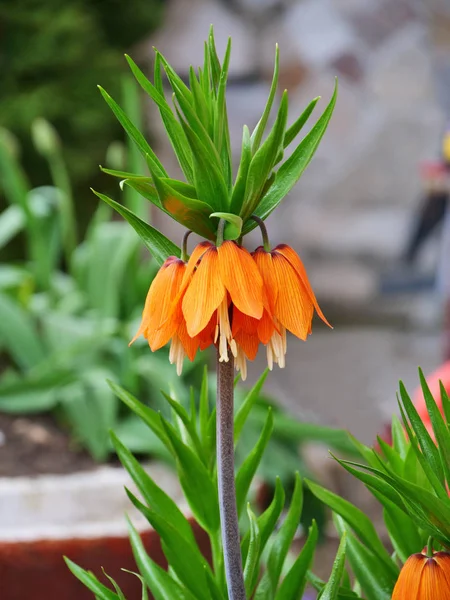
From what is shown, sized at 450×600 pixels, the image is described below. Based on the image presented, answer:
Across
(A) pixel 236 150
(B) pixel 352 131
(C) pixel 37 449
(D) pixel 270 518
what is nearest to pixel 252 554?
(D) pixel 270 518

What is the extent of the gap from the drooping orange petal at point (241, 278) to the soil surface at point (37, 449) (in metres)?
1.07

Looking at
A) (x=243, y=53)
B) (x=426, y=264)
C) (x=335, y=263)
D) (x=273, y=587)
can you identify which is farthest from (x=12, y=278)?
(x=426, y=264)

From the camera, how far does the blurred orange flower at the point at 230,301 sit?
1.17 feet

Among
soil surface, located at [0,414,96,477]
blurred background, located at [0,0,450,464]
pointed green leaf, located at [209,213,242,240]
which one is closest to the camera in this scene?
pointed green leaf, located at [209,213,242,240]

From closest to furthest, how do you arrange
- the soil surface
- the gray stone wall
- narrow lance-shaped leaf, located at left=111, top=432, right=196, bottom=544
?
1. narrow lance-shaped leaf, located at left=111, top=432, right=196, bottom=544
2. the soil surface
3. the gray stone wall

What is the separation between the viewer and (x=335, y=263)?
3838 mm

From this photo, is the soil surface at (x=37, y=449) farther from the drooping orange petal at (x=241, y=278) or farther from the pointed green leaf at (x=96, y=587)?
the drooping orange petal at (x=241, y=278)

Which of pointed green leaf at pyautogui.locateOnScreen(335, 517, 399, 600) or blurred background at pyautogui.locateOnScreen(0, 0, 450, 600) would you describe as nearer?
pointed green leaf at pyautogui.locateOnScreen(335, 517, 399, 600)

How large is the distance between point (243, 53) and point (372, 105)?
0.72 m

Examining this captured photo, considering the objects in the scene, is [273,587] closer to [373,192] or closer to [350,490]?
[350,490]

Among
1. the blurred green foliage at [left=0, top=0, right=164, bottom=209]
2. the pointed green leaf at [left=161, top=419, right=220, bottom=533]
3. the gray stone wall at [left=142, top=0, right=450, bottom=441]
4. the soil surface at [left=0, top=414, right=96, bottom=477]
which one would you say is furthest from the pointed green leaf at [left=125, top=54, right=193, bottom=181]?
the gray stone wall at [left=142, top=0, right=450, bottom=441]

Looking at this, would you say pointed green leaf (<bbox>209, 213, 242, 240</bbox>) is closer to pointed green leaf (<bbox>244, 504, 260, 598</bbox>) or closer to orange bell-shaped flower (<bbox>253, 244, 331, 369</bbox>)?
orange bell-shaped flower (<bbox>253, 244, 331, 369</bbox>)

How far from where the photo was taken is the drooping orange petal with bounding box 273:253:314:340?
14.4 inches

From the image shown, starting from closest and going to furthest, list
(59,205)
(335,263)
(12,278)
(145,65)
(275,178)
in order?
(275,178) < (12,278) < (59,205) < (145,65) < (335,263)
